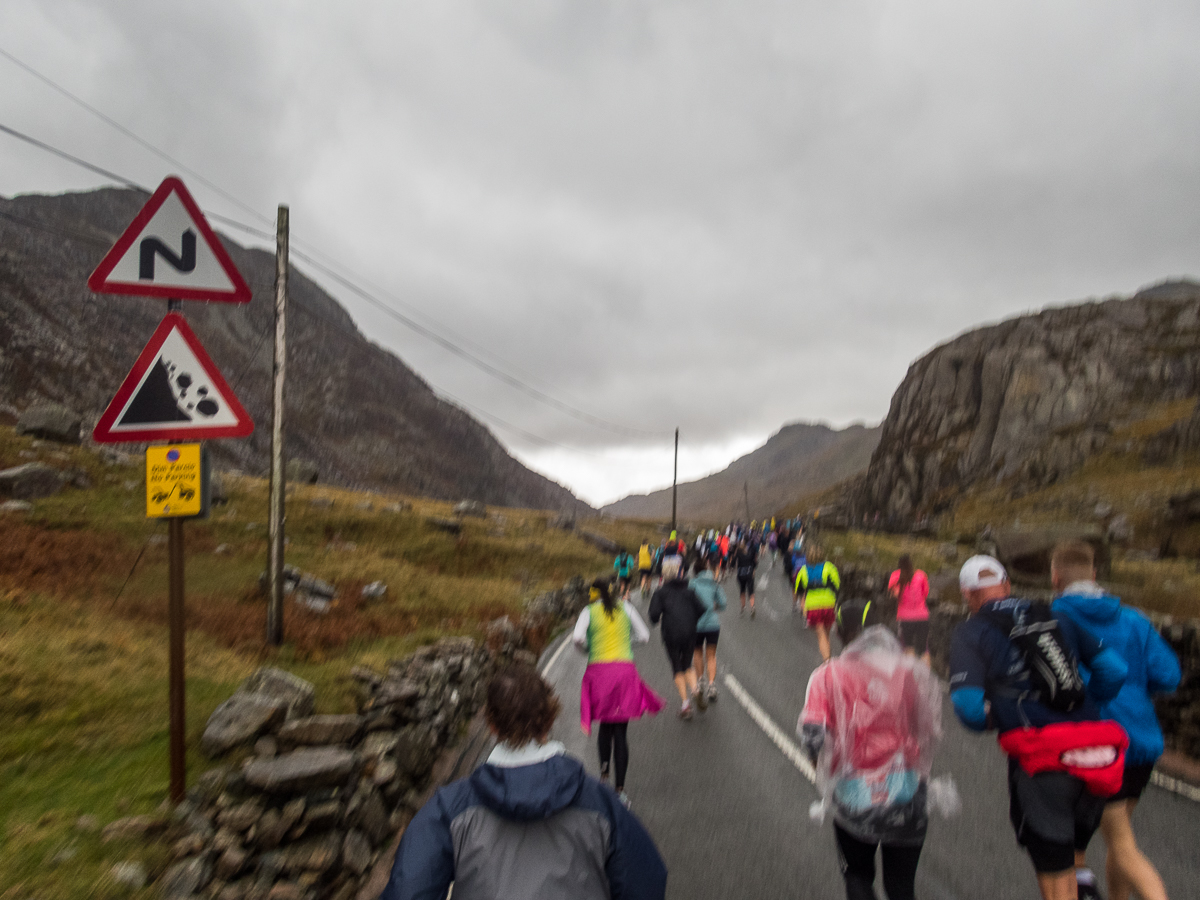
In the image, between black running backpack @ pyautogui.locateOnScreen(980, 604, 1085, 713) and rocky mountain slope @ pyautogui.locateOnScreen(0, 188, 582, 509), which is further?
rocky mountain slope @ pyautogui.locateOnScreen(0, 188, 582, 509)

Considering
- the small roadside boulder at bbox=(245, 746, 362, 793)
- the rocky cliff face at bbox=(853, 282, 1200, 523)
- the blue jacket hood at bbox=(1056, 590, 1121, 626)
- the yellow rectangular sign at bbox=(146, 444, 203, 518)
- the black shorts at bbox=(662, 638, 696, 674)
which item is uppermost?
the rocky cliff face at bbox=(853, 282, 1200, 523)

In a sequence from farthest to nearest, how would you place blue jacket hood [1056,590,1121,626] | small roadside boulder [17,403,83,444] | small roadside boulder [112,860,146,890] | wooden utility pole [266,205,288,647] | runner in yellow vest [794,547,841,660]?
Answer: small roadside boulder [17,403,83,444], runner in yellow vest [794,547,841,660], wooden utility pole [266,205,288,647], small roadside boulder [112,860,146,890], blue jacket hood [1056,590,1121,626]

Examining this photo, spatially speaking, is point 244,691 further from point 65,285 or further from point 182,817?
point 65,285

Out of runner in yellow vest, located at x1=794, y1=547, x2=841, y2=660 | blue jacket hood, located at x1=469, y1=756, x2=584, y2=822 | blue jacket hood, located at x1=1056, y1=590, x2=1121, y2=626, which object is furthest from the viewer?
runner in yellow vest, located at x1=794, y1=547, x2=841, y2=660

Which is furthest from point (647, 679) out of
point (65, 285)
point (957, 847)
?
point (65, 285)

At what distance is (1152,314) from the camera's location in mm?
71938

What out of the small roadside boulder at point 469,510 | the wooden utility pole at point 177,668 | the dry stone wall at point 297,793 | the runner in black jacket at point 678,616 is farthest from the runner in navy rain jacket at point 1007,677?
the small roadside boulder at point 469,510

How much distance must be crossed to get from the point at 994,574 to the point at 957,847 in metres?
2.58

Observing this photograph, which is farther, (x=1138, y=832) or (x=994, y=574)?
(x=1138, y=832)

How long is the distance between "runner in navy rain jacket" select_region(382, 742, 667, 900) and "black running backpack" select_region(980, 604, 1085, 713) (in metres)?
2.19

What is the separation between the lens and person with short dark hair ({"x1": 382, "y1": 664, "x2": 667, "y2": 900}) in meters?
2.02

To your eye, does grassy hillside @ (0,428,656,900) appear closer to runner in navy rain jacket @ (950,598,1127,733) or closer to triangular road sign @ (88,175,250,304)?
triangular road sign @ (88,175,250,304)

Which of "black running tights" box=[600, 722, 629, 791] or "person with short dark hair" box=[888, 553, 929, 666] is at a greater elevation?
"person with short dark hair" box=[888, 553, 929, 666]

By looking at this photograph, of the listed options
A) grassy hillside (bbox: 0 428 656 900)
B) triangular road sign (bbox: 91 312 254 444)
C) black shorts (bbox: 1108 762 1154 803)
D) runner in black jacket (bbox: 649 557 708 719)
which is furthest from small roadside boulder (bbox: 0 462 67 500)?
black shorts (bbox: 1108 762 1154 803)
